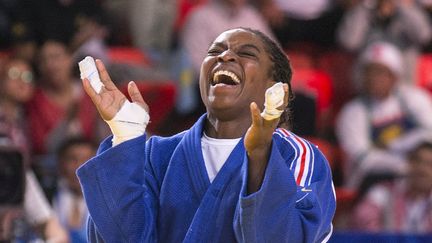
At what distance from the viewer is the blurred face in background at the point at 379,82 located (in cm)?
689

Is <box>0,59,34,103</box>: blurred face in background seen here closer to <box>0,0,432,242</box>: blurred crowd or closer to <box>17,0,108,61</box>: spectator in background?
<box>0,0,432,242</box>: blurred crowd

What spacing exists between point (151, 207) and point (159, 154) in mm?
180

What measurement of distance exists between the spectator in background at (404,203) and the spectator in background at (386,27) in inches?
46.7

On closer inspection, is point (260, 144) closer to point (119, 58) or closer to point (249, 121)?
point (249, 121)

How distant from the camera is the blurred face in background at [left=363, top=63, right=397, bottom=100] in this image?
271 inches

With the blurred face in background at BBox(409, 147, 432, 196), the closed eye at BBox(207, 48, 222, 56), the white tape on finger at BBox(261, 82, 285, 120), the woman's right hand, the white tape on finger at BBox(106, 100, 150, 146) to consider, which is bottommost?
the blurred face in background at BBox(409, 147, 432, 196)

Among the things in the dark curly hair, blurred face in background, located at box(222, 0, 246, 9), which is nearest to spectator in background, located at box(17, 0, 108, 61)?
blurred face in background, located at box(222, 0, 246, 9)

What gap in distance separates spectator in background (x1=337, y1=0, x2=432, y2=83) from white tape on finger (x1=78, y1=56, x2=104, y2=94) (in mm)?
4542

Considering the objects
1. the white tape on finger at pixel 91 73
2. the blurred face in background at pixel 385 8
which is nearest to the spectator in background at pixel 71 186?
the blurred face in background at pixel 385 8

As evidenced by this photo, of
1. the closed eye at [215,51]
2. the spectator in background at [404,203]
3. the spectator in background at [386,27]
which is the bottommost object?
the spectator in background at [404,203]

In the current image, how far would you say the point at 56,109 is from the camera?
21.5ft

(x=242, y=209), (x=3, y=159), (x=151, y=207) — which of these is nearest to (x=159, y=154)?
(x=151, y=207)

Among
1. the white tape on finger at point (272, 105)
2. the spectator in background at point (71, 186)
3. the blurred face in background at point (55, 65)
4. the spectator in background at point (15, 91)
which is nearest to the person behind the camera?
the white tape on finger at point (272, 105)

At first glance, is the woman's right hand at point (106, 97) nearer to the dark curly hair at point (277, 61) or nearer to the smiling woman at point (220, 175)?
the smiling woman at point (220, 175)
